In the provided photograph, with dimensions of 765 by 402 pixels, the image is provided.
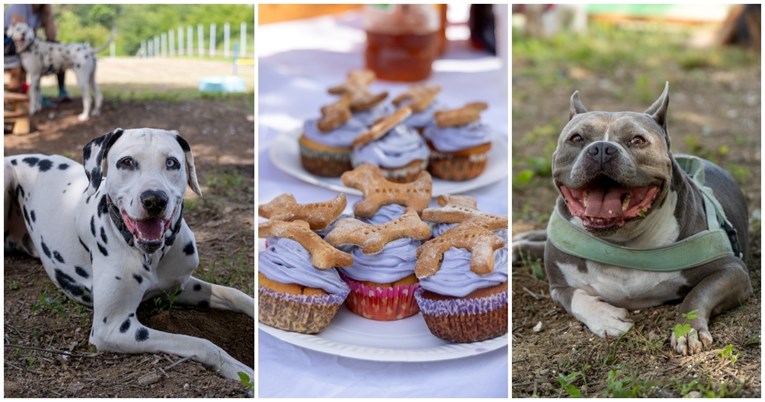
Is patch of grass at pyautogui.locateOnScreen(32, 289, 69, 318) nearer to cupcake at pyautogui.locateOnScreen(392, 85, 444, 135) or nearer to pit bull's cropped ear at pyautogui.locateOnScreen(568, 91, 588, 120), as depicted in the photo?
pit bull's cropped ear at pyautogui.locateOnScreen(568, 91, 588, 120)

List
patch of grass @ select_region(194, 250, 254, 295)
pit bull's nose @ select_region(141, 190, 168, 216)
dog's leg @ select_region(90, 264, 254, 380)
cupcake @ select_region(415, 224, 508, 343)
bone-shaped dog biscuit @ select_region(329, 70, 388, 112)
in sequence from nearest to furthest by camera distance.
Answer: pit bull's nose @ select_region(141, 190, 168, 216), dog's leg @ select_region(90, 264, 254, 380), cupcake @ select_region(415, 224, 508, 343), patch of grass @ select_region(194, 250, 254, 295), bone-shaped dog biscuit @ select_region(329, 70, 388, 112)

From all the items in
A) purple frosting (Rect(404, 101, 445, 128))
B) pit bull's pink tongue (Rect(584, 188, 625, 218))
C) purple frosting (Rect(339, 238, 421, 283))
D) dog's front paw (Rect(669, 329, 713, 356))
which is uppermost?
pit bull's pink tongue (Rect(584, 188, 625, 218))

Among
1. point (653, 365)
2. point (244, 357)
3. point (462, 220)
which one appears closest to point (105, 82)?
point (244, 357)

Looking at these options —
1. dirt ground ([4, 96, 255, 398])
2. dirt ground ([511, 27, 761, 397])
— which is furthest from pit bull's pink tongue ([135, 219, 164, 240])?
dirt ground ([511, 27, 761, 397])

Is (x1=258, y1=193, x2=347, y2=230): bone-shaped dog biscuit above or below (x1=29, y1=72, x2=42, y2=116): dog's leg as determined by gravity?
below

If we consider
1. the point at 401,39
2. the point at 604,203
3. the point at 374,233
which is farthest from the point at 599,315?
the point at 401,39

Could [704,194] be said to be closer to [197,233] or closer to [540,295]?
[540,295]
